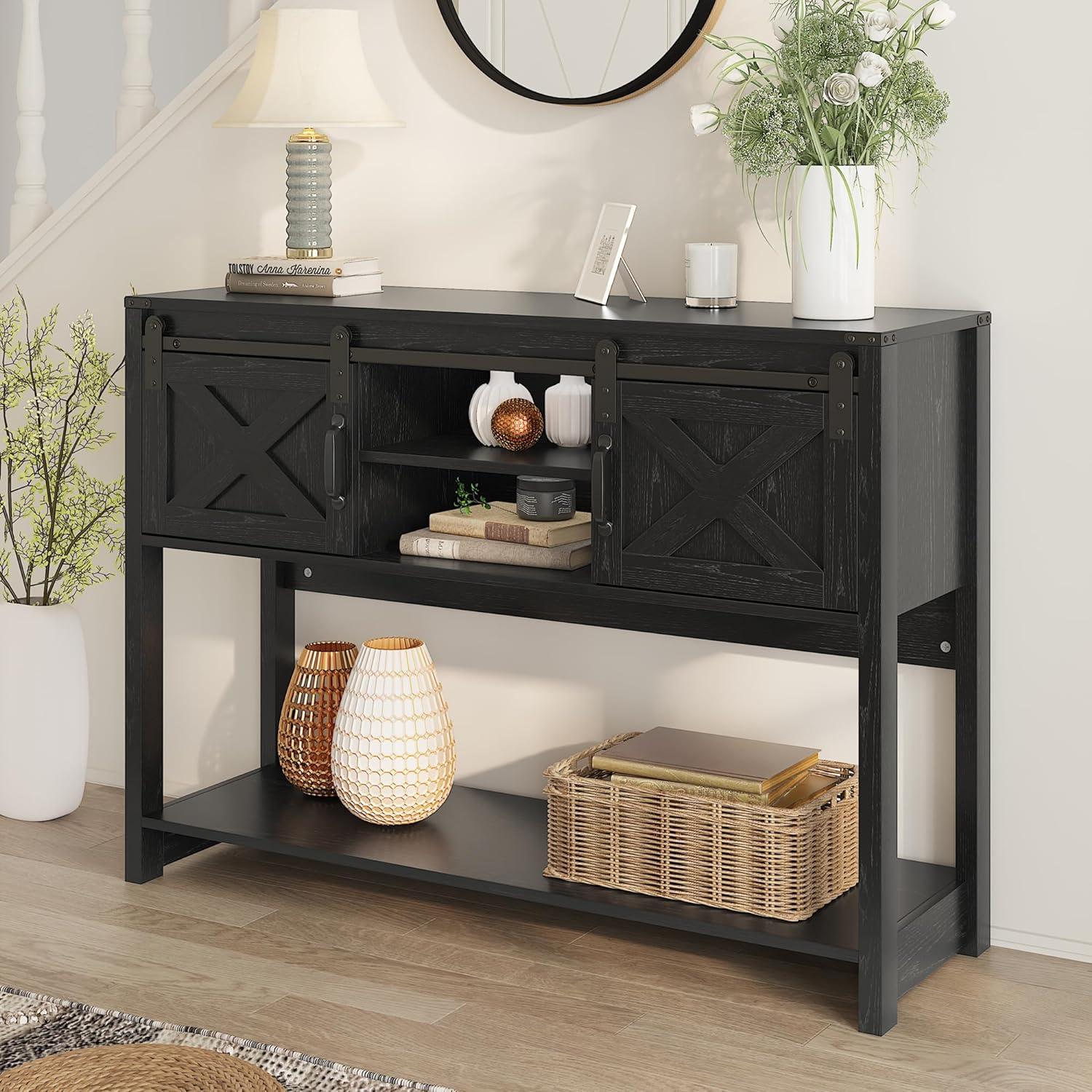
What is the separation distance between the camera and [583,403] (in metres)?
2.73

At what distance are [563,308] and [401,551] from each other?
1.65 ft

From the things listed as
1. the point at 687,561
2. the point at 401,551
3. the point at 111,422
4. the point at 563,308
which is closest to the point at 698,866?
the point at 687,561

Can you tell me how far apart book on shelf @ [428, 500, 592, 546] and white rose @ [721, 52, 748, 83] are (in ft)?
2.40

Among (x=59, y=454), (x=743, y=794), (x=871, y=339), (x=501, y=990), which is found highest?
(x=871, y=339)

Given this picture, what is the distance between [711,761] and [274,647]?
3.47ft

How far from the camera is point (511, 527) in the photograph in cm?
268

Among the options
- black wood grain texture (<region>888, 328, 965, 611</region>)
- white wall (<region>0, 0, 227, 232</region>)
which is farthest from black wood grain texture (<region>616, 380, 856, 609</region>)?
white wall (<region>0, 0, 227, 232</region>)

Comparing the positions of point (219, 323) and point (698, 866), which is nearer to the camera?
point (698, 866)

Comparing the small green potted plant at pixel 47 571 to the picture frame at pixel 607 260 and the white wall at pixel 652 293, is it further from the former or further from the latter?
the picture frame at pixel 607 260

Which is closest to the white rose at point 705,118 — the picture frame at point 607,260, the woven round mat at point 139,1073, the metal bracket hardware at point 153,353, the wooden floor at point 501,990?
the picture frame at point 607,260

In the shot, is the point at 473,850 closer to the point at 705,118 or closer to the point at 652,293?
the point at 652,293

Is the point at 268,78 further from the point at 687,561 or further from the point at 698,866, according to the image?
the point at 698,866

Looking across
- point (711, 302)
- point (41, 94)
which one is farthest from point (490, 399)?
point (41, 94)

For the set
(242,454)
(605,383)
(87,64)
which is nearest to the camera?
(605,383)
